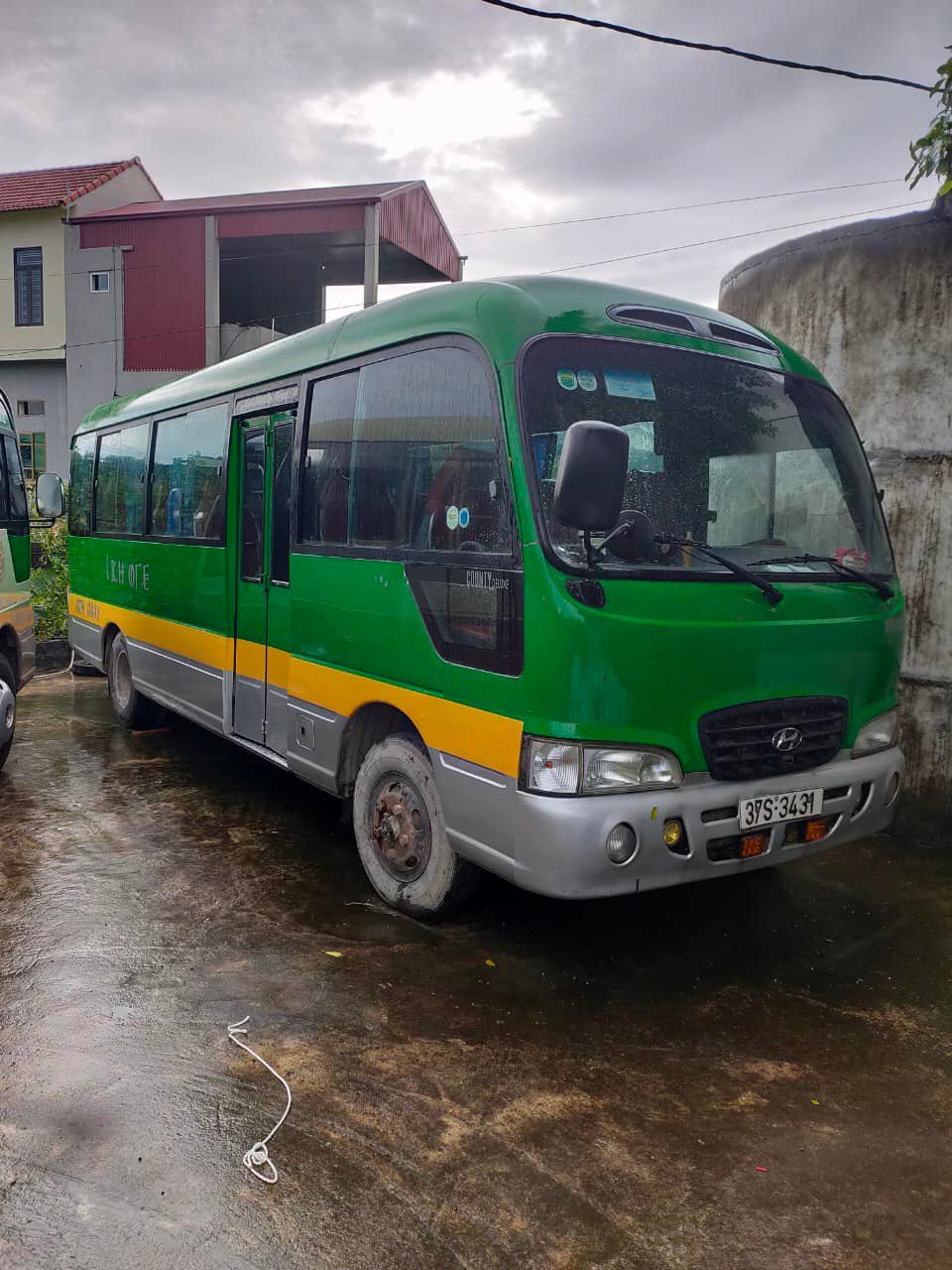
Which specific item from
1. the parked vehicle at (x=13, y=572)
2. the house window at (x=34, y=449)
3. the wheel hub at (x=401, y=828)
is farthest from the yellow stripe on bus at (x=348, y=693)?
the house window at (x=34, y=449)

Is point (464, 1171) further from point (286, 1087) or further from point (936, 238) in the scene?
point (936, 238)

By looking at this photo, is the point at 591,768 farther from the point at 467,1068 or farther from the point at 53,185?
the point at 53,185

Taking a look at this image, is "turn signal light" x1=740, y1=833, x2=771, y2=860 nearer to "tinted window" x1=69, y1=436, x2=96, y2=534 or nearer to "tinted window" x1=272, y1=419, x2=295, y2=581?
"tinted window" x1=272, y1=419, x2=295, y2=581

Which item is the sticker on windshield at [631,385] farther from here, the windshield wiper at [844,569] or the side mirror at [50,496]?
the side mirror at [50,496]

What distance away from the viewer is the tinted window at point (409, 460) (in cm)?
397

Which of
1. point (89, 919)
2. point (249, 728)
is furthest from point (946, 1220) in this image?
point (249, 728)

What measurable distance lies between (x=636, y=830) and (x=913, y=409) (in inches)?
155

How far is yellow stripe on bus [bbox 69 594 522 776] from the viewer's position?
384cm

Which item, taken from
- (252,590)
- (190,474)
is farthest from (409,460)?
(190,474)

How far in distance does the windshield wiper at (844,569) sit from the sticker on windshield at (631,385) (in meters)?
0.83

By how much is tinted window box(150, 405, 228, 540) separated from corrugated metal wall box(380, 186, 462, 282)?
11.9 m

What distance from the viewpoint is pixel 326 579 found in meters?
5.09

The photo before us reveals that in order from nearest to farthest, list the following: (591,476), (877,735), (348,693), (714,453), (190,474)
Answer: (591,476) → (714,453) → (877,735) → (348,693) → (190,474)

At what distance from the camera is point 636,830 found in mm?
3596
